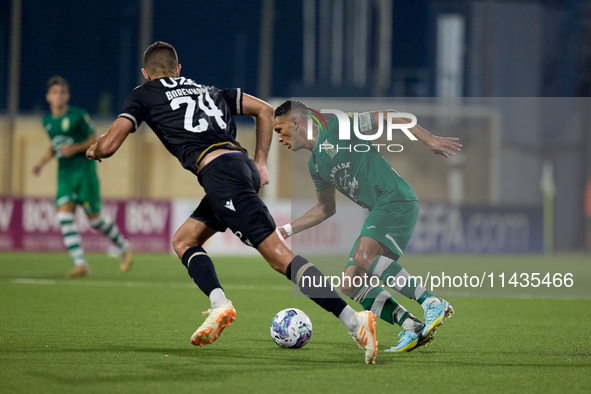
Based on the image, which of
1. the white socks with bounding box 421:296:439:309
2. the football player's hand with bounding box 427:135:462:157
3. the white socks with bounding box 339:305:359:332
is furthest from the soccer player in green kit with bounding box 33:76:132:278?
the white socks with bounding box 339:305:359:332

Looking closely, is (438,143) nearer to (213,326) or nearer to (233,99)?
(233,99)

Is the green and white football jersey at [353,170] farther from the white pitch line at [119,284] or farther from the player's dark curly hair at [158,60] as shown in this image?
the white pitch line at [119,284]

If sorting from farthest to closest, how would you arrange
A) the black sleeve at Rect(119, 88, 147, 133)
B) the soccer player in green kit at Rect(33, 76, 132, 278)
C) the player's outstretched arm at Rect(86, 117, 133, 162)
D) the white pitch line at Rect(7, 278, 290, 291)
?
the soccer player in green kit at Rect(33, 76, 132, 278), the white pitch line at Rect(7, 278, 290, 291), the black sleeve at Rect(119, 88, 147, 133), the player's outstretched arm at Rect(86, 117, 133, 162)

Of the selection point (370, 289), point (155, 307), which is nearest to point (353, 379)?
point (370, 289)

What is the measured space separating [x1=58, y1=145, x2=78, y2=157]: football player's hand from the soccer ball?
561 cm

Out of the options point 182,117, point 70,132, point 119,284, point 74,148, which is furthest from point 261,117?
point 70,132

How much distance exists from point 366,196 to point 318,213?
1.12 feet

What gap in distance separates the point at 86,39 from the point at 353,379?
1868 cm

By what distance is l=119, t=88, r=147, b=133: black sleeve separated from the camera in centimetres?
511

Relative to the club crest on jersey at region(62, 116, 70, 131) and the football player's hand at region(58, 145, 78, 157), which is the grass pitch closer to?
the football player's hand at region(58, 145, 78, 157)

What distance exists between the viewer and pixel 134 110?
5.15 meters

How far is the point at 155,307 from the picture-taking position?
25.2ft

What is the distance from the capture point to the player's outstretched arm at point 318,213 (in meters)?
5.63

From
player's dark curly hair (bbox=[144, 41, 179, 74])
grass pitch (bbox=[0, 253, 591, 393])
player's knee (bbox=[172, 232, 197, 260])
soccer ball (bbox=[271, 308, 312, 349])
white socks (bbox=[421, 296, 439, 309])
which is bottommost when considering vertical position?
grass pitch (bbox=[0, 253, 591, 393])
